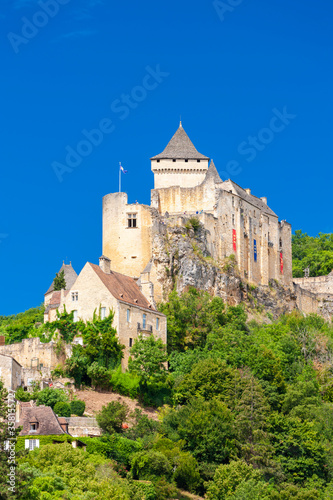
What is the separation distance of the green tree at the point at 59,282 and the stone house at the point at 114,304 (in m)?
14.5

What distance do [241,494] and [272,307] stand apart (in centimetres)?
3898

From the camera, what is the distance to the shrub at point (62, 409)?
210 ft

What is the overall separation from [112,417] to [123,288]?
17141mm

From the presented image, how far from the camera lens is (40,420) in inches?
2350

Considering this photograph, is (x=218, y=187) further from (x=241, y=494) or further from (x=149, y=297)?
(x=241, y=494)

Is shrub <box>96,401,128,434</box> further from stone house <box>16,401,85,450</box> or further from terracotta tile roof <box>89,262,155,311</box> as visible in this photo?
terracotta tile roof <box>89,262,155,311</box>

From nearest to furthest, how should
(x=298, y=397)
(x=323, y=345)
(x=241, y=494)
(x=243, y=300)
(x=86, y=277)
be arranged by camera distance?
(x=241, y=494)
(x=298, y=397)
(x=86, y=277)
(x=323, y=345)
(x=243, y=300)

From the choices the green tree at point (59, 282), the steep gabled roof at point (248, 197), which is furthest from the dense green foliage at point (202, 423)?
the steep gabled roof at point (248, 197)

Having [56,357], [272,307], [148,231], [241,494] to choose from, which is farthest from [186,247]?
[241,494]

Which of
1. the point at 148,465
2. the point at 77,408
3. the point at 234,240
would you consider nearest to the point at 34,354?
the point at 77,408

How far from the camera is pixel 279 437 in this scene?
68.4 m

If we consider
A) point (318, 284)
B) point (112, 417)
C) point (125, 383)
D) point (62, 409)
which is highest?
point (318, 284)

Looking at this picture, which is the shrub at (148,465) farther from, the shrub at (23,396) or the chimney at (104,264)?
the chimney at (104,264)

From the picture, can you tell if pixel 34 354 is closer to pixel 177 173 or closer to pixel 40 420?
pixel 40 420
